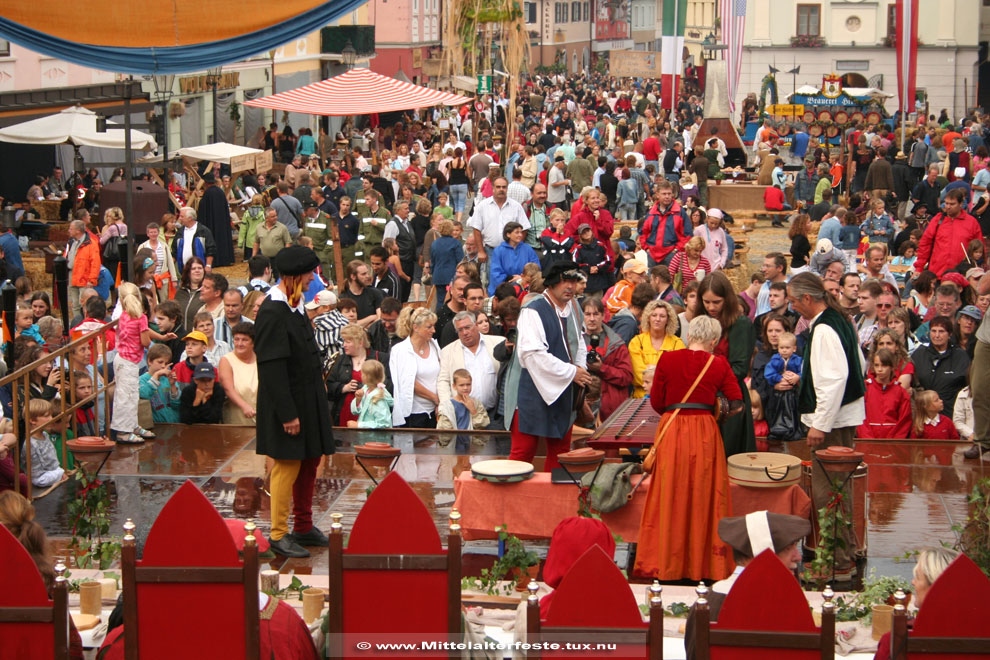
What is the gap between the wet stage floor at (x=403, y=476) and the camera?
7605 mm

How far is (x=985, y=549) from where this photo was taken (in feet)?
21.1

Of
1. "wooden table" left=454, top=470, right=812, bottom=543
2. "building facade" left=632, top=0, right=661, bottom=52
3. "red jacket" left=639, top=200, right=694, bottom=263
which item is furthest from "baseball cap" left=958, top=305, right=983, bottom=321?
"building facade" left=632, top=0, right=661, bottom=52

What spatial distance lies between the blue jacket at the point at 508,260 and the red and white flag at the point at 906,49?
12006mm

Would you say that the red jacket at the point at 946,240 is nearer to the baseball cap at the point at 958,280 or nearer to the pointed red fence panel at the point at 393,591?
the baseball cap at the point at 958,280

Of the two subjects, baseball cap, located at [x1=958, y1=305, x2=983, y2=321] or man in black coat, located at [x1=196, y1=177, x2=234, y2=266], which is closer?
baseball cap, located at [x1=958, y1=305, x2=983, y2=321]

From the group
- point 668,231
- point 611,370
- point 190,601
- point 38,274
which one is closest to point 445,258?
point 668,231

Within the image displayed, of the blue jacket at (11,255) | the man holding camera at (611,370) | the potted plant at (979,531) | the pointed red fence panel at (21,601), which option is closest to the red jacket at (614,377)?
the man holding camera at (611,370)

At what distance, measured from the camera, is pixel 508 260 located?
46.0 ft

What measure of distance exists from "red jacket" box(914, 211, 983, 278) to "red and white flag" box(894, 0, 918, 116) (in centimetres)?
923

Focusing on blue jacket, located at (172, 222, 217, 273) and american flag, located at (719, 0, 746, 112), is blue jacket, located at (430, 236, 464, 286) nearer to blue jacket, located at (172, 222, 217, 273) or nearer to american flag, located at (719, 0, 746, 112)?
blue jacket, located at (172, 222, 217, 273)

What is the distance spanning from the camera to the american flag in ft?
105

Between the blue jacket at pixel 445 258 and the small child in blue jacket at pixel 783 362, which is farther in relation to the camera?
the blue jacket at pixel 445 258

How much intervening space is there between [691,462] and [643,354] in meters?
3.20

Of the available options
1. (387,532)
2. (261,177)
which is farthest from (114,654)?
(261,177)
